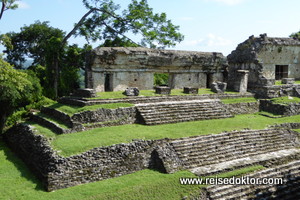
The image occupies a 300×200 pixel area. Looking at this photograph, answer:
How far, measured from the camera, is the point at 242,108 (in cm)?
1480

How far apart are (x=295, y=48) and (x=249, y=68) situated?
5987 millimetres

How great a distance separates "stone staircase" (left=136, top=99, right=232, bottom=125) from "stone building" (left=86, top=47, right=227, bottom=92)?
12.1 ft

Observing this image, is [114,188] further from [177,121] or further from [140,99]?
[140,99]

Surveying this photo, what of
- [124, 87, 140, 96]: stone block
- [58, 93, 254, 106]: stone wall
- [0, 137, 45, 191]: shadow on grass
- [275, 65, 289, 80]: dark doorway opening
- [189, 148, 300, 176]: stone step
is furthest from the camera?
[275, 65, 289, 80]: dark doorway opening

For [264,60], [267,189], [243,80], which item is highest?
[264,60]

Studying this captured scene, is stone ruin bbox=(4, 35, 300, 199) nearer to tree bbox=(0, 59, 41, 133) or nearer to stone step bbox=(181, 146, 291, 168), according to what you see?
stone step bbox=(181, 146, 291, 168)

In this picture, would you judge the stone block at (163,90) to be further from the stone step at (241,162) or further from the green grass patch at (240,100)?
the stone step at (241,162)

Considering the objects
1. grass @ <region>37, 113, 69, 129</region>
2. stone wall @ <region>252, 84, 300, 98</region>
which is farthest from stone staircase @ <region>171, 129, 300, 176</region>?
stone wall @ <region>252, 84, 300, 98</region>

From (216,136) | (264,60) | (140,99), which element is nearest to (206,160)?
(216,136)

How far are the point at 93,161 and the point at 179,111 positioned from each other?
5.44 metres

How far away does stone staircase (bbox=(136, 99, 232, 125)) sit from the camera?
11711 millimetres

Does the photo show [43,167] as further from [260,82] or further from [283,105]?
[260,82]

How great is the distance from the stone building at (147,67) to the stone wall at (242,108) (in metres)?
3.93

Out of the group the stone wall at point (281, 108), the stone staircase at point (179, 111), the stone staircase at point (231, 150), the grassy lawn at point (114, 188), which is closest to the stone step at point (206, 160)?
the stone staircase at point (231, 150)
